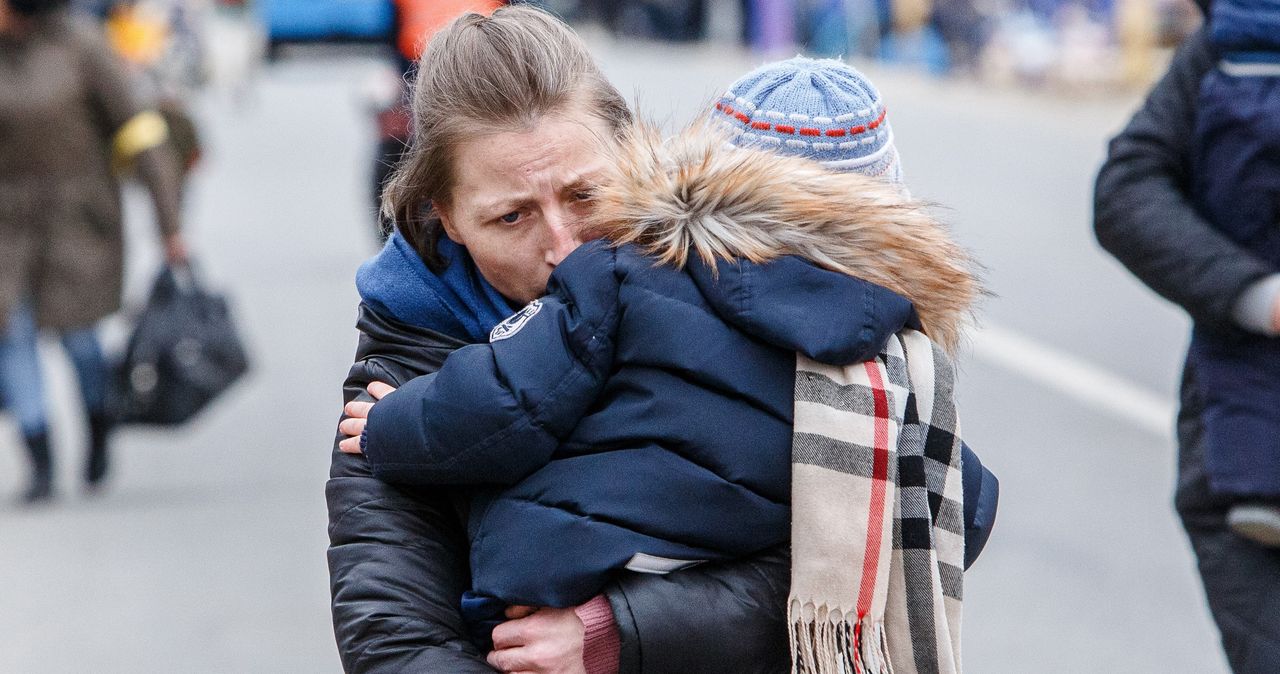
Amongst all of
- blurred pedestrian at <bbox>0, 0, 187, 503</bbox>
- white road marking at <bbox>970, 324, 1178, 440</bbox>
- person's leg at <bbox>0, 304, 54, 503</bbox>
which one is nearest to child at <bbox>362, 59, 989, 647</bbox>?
blurred pedestrian at <bbox>0, 0, 187, 503</bbox>

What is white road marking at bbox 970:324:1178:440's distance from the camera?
7.09 metres

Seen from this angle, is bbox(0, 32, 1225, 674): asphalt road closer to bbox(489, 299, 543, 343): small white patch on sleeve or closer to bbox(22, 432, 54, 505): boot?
bbox(22, 432, 54, 505): boot

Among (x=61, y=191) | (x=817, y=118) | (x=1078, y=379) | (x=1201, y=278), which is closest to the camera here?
(x=817, y=118)

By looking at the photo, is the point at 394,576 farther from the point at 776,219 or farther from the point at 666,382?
the point at 776,219

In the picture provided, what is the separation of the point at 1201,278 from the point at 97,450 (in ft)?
16.0

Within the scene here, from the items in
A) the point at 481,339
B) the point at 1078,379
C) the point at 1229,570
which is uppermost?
the point at 481,339

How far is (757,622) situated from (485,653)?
0.31 metres

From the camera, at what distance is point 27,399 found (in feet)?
20.8

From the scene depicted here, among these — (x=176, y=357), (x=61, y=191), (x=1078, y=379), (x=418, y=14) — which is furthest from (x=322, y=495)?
(x=1078, y=379)

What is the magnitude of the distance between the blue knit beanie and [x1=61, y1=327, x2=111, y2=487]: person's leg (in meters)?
5.12

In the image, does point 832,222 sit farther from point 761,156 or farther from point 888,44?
point 888,44

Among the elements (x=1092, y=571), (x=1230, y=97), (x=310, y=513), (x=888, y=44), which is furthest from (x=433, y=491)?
(x=888, y=44)

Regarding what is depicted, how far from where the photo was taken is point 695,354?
1680 millimetres

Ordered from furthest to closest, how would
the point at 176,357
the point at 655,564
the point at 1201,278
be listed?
the point at 176,357 < the point at 1201,278 < the point at 655,564
